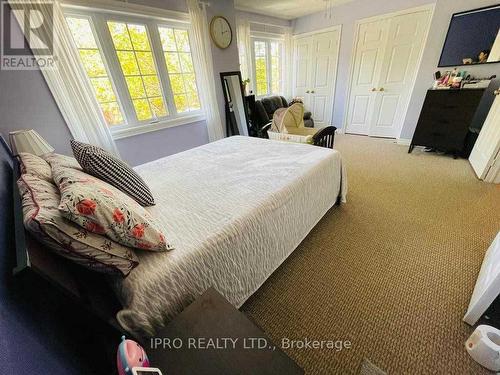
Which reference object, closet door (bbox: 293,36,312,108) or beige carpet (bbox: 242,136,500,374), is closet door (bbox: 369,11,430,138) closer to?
closet door (bbox: 293,36,312,108)

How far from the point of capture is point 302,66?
490cm

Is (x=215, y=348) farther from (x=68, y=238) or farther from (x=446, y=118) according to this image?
(x=446, y=118)

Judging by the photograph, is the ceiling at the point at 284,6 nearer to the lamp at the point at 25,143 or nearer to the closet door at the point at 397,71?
the closet door at the point at 397,71

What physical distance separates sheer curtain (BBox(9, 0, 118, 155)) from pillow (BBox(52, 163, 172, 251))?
5.52 feet

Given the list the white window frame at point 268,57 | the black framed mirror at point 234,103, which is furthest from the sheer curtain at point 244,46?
the black framed mirror at point 234,103

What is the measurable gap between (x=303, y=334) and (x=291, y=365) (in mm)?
676

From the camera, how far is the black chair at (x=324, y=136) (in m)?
2.41

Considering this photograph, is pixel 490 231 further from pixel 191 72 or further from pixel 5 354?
pixel 191 72

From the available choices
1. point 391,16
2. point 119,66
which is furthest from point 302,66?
point 119,66

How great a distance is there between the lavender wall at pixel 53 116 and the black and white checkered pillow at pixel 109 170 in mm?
1300

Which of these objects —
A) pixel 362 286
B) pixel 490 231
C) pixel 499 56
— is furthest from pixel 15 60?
pixel 499 56

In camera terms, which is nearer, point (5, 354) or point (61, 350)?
point (5, 354)

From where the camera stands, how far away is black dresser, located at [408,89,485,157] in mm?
2794

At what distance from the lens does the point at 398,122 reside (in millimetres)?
4031
